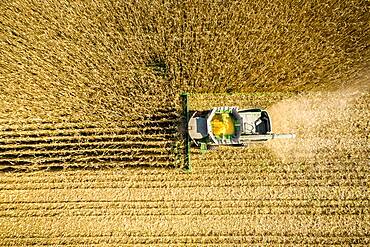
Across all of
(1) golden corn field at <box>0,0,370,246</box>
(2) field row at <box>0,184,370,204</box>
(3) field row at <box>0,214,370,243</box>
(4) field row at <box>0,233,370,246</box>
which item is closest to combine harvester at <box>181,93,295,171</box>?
(1) golden corn field at <box>0,0,370,246</box>

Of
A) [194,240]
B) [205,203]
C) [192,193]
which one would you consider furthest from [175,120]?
[194,240]

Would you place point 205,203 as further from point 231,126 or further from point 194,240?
point 231,126

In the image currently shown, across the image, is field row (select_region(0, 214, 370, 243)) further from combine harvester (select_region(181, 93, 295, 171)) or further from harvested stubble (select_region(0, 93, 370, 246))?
combine harvester (select_region(181, 93, 295, 171))

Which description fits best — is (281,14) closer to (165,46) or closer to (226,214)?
(165,46)

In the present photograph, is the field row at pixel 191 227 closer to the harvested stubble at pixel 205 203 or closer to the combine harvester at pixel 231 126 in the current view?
the harvested stubble at pixel 205 203

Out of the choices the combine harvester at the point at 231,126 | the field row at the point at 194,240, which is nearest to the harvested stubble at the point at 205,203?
the field row at the point at 194,240

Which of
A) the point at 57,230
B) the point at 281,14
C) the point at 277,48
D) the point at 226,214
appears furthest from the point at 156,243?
the point at 281,14
